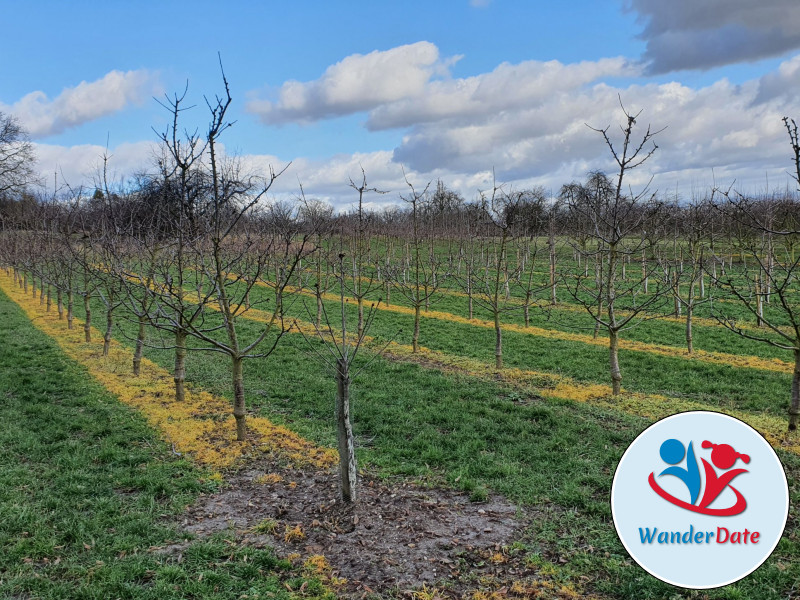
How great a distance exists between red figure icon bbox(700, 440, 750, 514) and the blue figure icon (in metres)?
0.07

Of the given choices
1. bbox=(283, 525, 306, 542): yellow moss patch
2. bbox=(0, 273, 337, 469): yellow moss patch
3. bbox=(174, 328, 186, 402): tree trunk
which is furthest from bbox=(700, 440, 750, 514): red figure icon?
bbox=(174, 328, 186, 402): tree trunk

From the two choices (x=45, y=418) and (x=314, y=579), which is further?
(x=45, y=418)

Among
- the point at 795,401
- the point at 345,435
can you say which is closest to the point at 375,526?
the point at 345,435

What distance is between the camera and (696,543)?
346 cm

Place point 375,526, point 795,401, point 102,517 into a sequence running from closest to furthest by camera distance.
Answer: point 375,526, point 102,517, point 795,401

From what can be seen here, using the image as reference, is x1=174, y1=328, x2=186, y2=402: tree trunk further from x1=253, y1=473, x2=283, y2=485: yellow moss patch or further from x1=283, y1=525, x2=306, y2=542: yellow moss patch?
x1=283, y1=525, x2=306, y2=542: yellow moss patch

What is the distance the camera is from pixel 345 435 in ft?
17.1

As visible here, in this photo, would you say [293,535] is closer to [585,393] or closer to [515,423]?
[515,423]

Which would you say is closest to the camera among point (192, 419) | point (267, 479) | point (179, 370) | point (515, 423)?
point (267, 479)

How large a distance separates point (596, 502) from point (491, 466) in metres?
1.44

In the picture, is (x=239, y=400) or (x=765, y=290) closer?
(x=239, y=400)

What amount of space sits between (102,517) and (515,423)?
223 inches

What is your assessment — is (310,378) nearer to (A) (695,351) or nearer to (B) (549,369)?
(B) (549,369)

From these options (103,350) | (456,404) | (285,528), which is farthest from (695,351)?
(103,350)
